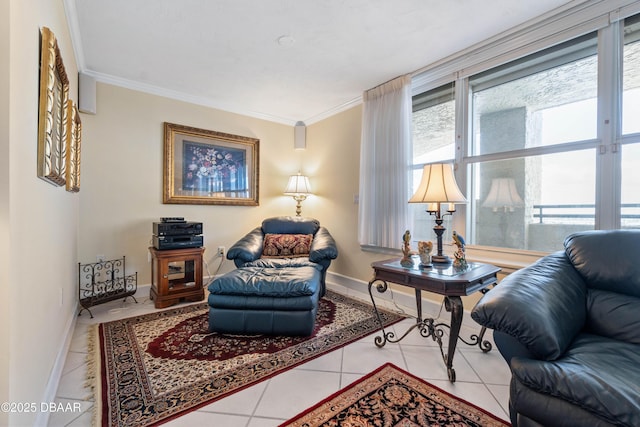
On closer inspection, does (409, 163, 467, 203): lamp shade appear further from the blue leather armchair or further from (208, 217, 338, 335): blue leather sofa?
the blue leather armchair

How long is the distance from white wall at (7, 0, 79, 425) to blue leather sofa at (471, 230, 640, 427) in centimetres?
174

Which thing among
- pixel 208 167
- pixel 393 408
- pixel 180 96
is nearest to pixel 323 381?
pixel 393 408

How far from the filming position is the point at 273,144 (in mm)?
4062

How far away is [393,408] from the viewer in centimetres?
140

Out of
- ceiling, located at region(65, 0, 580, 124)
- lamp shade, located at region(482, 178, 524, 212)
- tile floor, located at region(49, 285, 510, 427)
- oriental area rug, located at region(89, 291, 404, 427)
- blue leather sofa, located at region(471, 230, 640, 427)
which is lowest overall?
tile floor, located at region(49, 285, 510, 427)

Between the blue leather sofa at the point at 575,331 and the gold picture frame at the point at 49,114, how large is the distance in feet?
6.63

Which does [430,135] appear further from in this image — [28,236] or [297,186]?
[28,236]

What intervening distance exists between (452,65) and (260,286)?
258 cm

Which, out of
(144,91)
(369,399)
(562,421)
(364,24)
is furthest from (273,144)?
(562,421)

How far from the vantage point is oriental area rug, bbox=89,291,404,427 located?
1437 mm

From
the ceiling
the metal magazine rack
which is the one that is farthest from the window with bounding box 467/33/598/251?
the metal magazine rack

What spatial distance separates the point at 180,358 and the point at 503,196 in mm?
2732

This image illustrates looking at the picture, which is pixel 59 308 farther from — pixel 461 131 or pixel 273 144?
pixel 461 131

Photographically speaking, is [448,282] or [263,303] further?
[263,303]
